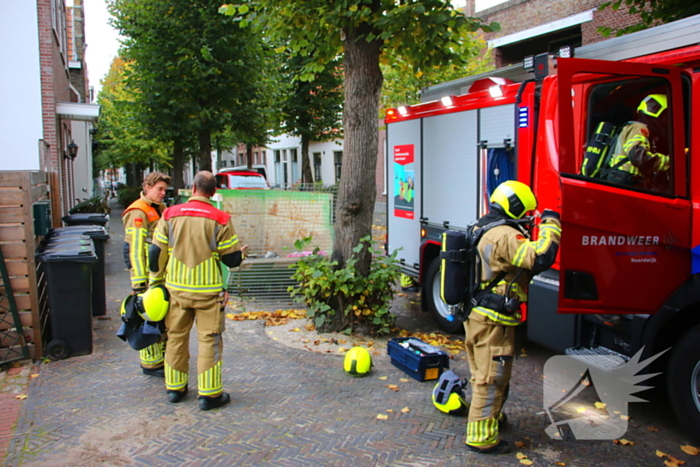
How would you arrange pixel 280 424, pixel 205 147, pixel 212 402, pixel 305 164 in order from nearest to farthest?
pixel 280 424
pixel 212 402
pixel 205 147
pixel 305 164

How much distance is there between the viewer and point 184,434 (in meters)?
4.11

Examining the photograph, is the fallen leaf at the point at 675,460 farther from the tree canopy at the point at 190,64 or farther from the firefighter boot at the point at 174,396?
the tree canopy at the point at 190,64

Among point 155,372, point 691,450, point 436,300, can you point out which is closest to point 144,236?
point 155,372

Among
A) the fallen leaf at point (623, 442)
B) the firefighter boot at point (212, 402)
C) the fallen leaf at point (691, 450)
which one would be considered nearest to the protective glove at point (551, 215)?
the fallen leaf at point (623, 442)

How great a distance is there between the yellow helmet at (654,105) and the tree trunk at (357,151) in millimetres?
3039

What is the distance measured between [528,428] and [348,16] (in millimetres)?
4348

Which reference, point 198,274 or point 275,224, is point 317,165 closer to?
point 275,224

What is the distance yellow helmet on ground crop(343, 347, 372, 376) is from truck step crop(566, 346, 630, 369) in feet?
5.73

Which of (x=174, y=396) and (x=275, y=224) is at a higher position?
(x=275, y=224)

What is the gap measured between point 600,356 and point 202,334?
3.08m

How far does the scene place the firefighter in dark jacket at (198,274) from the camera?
4.38 metres

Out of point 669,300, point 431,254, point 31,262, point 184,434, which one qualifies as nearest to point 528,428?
point 669,300

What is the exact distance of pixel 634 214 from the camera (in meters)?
3.85

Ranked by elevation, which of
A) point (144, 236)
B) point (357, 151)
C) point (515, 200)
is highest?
point (357, 151)
